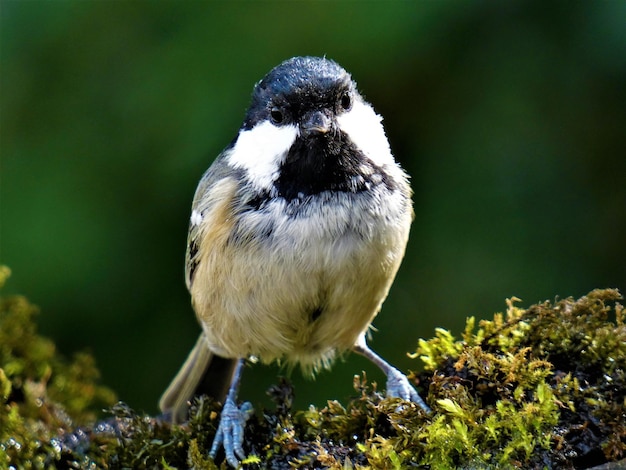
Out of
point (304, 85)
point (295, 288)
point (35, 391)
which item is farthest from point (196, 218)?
point (35, 391)

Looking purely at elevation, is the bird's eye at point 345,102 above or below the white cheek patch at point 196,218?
above

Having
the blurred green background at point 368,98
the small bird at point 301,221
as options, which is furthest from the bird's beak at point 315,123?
the blurred green background at point 368,98

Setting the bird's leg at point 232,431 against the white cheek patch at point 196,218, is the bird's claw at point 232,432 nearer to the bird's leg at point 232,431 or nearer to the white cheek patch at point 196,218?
the bird's leg at point 232,431

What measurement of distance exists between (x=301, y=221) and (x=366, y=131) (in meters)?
0.34

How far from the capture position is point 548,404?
4.99 feet

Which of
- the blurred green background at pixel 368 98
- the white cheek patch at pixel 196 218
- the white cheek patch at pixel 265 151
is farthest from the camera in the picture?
the blurred green background at pixel 368 98

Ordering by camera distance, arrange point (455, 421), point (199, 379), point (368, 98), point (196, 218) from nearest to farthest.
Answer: point (455, 421) → point (196, 218) → point (199, 379) → point (368, 98)

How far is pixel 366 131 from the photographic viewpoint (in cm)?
203

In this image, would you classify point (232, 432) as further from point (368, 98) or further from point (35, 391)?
point (368, 98)

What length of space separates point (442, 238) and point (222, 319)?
1133 mm

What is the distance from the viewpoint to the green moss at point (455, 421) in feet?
4.92

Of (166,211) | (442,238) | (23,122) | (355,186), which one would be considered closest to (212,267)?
(355,186)

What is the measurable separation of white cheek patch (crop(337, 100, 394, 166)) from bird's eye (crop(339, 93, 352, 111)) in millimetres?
15

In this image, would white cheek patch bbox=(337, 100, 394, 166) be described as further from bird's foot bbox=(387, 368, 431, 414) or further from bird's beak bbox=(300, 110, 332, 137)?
bird's foot bbox=(387, 368, 431, 414)
